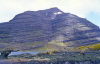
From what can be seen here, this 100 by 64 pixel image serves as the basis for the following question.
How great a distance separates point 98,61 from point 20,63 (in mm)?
12665

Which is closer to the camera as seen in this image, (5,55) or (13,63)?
(13,63)

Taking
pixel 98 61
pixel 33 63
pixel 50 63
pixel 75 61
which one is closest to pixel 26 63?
pixel 33 63

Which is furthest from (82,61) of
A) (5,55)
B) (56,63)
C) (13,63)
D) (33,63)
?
(5,55)

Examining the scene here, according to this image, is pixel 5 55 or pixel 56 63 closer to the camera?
pixel 56 63

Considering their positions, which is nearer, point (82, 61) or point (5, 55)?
point (82, 61)

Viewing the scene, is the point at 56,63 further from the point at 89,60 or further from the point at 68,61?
the point at 89,60

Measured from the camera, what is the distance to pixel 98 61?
4816 centimetres

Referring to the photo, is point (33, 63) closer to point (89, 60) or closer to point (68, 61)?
point (68, 61)

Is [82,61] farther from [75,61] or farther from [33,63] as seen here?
[33,63]

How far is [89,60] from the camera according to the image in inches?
1933

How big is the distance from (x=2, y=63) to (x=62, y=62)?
9798 millimetres

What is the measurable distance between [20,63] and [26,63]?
117cm

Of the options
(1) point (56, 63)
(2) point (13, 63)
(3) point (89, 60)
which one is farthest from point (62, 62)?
(2) point (13, 63)

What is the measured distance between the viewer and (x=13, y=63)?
1959 inches
